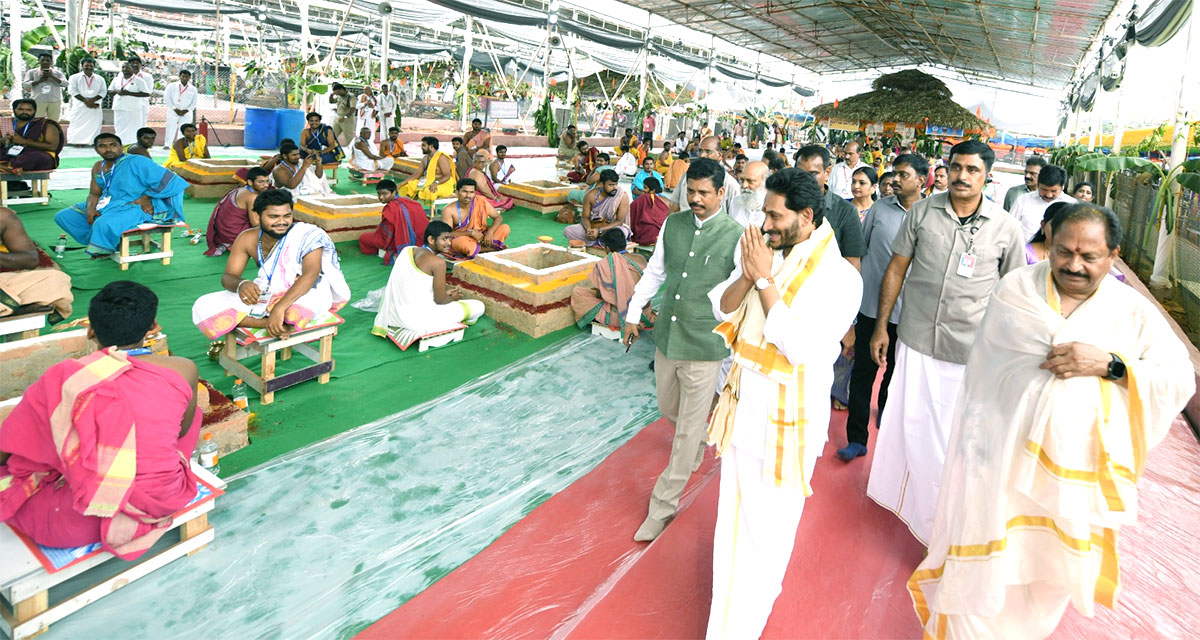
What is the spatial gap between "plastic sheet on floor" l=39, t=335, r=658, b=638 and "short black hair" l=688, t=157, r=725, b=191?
5.33 ft

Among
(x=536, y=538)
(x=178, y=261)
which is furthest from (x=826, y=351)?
(x=178, y=261)

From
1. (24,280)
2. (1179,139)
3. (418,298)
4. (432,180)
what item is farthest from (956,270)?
(432,180)

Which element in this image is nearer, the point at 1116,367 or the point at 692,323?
the point at 1116,367

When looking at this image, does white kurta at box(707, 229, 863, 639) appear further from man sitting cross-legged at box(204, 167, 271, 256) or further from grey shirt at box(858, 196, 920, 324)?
man sitting cross-legged at box(204, 167, 271, 256)

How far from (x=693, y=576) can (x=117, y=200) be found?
20.1 ft

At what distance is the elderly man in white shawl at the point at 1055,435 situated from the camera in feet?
6.09

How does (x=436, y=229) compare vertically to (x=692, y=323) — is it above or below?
above

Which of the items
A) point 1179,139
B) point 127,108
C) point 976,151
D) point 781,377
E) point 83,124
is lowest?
point 781,377

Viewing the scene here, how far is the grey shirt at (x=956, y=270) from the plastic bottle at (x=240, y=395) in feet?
11.1

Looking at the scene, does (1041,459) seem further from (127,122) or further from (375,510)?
(127,122)

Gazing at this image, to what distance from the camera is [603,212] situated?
7.98m

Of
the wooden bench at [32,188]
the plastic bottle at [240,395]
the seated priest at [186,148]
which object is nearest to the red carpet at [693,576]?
the plastic bottle at [240,395]

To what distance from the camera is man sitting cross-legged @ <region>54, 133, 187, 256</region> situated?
6.02 m

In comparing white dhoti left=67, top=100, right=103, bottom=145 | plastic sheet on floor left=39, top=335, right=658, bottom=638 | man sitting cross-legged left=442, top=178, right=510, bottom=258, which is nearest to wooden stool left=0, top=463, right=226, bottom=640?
plastic sheet on floor left=39, top=335, right=658, bottom=638
